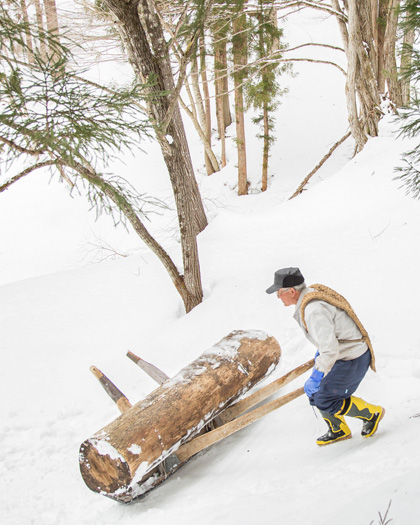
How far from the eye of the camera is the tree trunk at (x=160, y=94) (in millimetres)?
5262

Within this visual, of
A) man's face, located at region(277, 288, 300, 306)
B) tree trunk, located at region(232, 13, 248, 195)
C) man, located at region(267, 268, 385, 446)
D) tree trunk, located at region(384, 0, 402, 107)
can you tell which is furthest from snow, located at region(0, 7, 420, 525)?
tree trunk, located at region(232, 13, 248, 195)

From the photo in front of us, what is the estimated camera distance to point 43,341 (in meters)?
6.36

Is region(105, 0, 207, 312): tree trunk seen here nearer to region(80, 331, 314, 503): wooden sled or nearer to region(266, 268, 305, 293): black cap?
region(80, 331, 314, 503): wooden sled

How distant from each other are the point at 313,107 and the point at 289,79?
3798mm

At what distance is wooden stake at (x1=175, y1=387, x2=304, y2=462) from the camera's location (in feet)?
11.6

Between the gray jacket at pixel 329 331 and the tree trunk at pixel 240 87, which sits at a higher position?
the tree trunk at pixel 240 87

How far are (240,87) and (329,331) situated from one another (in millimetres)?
12401

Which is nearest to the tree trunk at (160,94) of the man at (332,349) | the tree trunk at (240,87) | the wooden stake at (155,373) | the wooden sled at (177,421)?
the wooden stake at (155,373)

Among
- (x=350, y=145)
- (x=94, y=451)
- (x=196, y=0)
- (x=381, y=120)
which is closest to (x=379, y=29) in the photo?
(x=381, y=120)

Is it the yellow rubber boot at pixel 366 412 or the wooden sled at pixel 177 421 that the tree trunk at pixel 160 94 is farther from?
the yellow rubber boot at pixel 366 412

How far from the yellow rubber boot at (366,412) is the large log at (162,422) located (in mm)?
1145

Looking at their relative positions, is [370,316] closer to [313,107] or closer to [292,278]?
[292,278]

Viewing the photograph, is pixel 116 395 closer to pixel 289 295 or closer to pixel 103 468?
pixel 103 468

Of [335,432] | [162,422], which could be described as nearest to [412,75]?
[335,432]
